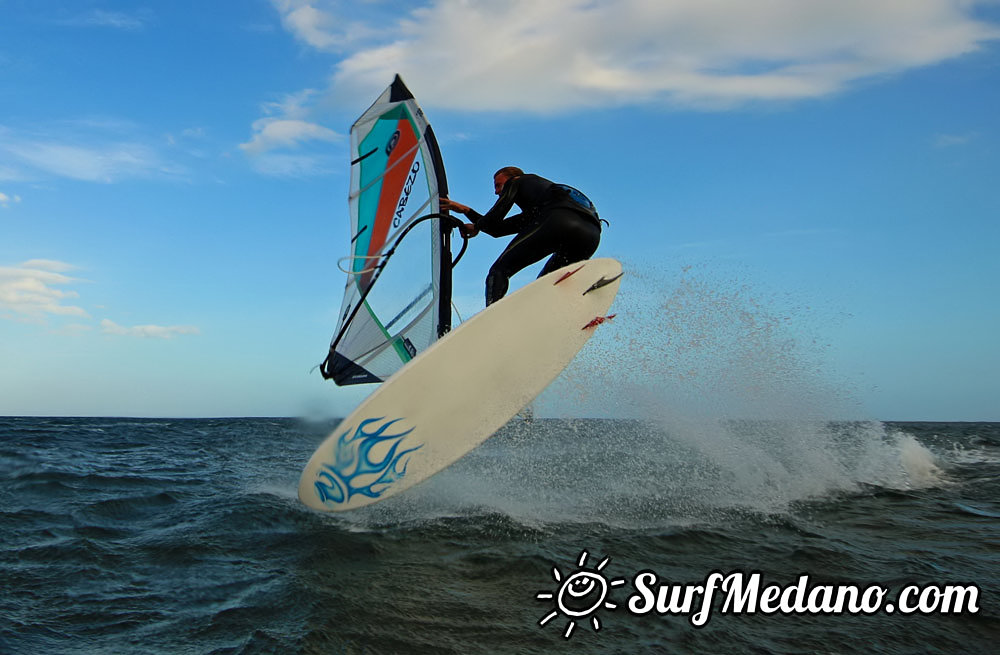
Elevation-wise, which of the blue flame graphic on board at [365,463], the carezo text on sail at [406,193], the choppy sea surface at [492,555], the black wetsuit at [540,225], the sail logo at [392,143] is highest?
the sail logo at [392,143]

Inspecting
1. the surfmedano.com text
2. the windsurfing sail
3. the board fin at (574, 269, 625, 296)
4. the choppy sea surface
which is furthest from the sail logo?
the surfmedano.com text

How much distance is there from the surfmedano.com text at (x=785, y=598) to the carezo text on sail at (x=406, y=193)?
375 centimetres

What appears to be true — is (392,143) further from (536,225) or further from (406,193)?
(536,225)

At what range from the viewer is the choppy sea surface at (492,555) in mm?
2619

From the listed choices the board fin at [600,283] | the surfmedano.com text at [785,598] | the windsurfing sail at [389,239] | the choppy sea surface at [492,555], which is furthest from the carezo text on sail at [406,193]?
the surfmedano.com text at [785,598]

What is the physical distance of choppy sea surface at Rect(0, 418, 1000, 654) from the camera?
8.59 ft

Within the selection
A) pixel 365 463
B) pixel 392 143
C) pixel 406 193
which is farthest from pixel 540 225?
pixel 392 143

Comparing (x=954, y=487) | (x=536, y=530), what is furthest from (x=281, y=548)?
(x=954, y=487)

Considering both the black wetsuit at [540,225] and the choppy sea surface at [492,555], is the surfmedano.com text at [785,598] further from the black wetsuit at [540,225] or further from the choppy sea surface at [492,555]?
the black wetsuit at [540,225]

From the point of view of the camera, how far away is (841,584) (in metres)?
3.23

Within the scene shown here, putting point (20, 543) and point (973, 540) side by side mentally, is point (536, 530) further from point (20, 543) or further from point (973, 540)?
point (20, 543)

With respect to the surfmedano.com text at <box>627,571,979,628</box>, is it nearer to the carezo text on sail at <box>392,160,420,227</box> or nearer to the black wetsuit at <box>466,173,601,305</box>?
the black wetsuit at <box>466,173,601,305</box>

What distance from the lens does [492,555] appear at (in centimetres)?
364

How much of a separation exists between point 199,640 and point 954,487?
308 inches
